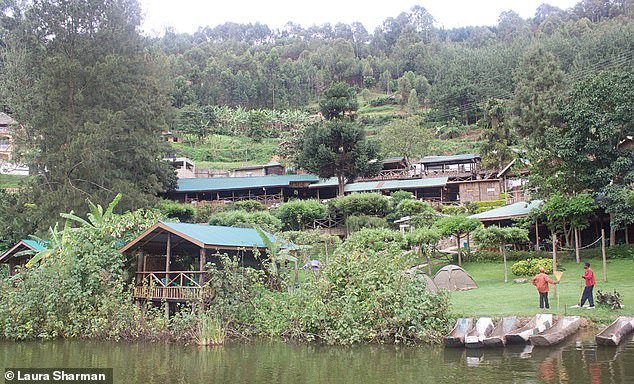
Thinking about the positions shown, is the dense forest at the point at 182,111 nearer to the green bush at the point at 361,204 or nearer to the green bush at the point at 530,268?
the green bush at the point at 530,268

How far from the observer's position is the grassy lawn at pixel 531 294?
629 inches

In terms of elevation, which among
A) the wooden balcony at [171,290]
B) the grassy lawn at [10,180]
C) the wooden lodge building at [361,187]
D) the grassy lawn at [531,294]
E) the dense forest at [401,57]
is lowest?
the grassy lawn at [531,294]

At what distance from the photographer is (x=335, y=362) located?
44.8 feet

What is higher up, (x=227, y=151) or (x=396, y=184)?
(x=227, y=151)

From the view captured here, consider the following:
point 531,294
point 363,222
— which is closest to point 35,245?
point 363,222

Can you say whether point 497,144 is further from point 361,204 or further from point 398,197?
point 361,204

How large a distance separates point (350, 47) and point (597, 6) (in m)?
49.3

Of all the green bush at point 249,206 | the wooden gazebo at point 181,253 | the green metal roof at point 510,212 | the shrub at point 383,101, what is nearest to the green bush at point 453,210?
the green metal roof at point 510,212

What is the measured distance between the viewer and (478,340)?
1431 cm

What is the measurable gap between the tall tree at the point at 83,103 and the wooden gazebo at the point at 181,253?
7719 millimetres

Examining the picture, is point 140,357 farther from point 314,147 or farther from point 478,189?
point 478,189

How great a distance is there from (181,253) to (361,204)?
15.1 meters

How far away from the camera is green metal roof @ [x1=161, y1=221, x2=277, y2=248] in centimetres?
1847

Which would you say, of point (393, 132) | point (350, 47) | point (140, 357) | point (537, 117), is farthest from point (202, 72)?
point (140, 357)
